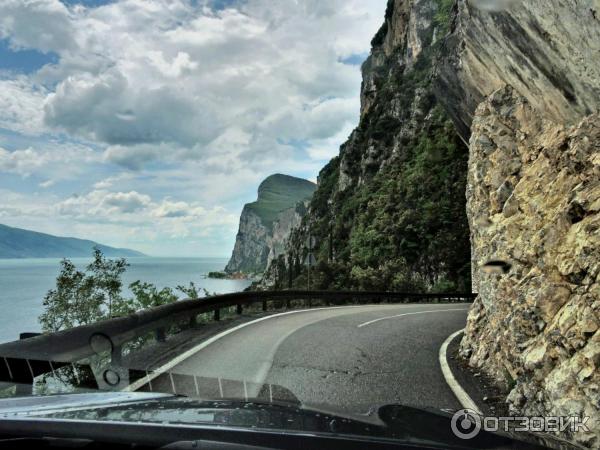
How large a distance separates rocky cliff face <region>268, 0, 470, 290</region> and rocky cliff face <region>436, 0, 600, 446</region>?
25.8 metres

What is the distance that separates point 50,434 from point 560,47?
334 inches

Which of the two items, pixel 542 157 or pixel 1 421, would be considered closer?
pixel 1 421

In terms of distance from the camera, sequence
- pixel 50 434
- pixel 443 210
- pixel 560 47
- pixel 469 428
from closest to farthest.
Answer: pixel 50 434 < pixel 469 428 < pixel 560 47 < pixel 443 210

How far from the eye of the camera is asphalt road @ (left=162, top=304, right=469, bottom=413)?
6402 millimetres

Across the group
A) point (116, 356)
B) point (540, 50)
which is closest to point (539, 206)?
point (540, 50)

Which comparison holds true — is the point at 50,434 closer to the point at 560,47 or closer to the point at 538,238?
the point at 538,238

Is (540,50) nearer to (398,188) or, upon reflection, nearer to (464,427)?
(464,427)

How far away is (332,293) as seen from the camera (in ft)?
89.2

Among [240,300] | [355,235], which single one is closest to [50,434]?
[240,300]

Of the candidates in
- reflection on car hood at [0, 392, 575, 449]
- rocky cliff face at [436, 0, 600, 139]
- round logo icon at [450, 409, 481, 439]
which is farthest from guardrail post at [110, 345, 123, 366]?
rocky cliff face at [436, 0, 600, 139]

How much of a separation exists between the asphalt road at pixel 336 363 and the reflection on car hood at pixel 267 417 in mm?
358

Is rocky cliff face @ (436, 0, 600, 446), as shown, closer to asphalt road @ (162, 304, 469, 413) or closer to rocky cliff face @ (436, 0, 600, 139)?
rocky cliff face @ (436, 0, 600, 139)

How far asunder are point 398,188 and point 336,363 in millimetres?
65481

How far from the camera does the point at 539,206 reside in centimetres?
889
